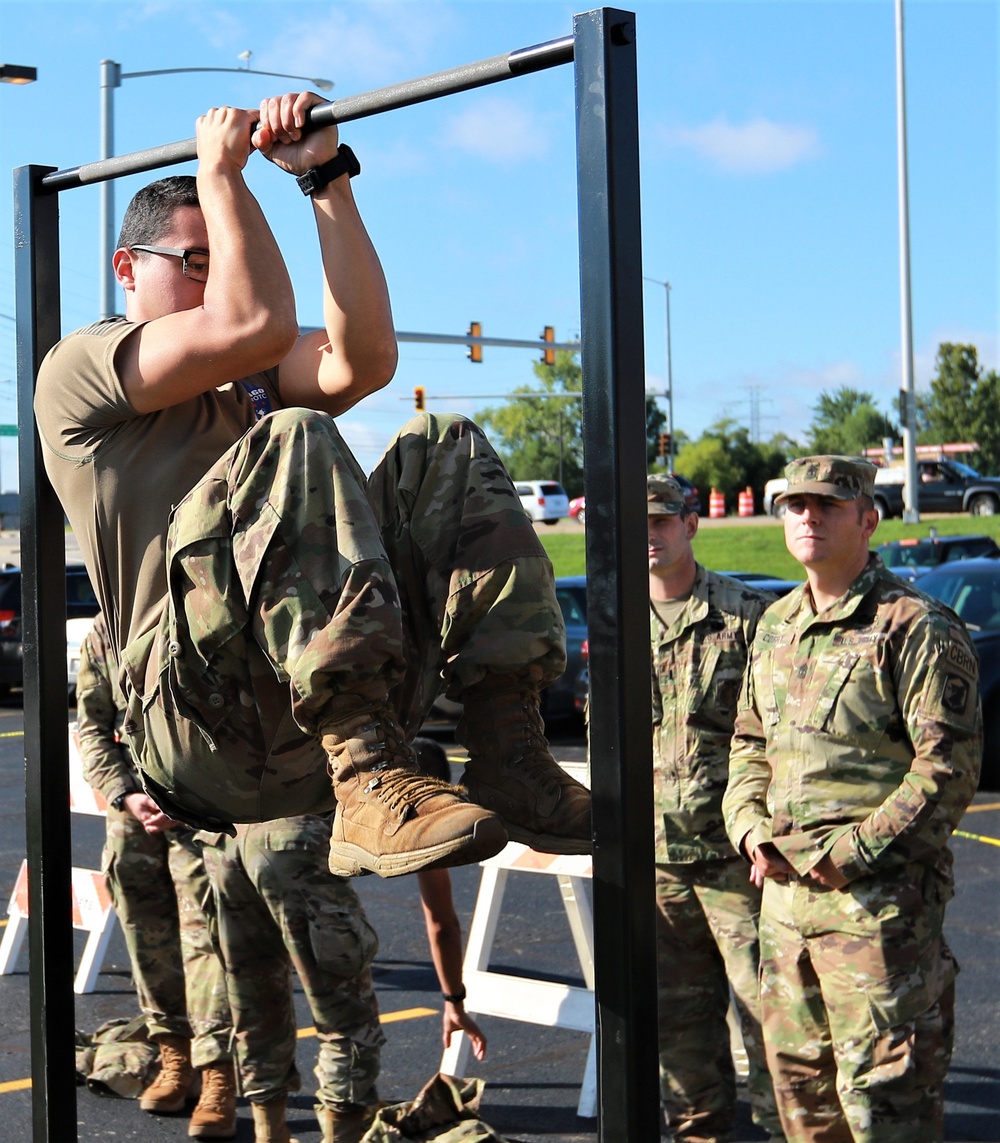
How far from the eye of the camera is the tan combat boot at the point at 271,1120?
4.71 metres

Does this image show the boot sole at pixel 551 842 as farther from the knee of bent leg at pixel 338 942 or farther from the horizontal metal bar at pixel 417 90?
the knee of bent leg at pixel 338 942

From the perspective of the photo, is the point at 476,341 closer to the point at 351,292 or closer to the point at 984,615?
the point at 984,615

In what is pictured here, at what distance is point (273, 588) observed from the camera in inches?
92.5

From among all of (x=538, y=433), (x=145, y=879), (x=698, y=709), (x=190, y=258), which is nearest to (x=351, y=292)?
(x=190, y=258)

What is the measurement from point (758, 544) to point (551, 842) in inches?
1328

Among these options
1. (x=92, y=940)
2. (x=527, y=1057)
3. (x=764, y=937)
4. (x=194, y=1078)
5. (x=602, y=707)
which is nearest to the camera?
(x=602, y=707)

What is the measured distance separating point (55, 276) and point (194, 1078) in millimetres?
3515

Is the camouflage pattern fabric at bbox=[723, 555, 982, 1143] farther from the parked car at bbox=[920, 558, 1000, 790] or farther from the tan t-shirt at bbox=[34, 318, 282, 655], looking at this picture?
the parked car at bbox=[920, 558, 1000, 790]

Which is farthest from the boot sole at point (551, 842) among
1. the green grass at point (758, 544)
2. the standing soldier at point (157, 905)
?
the green grass at point (758, 544)

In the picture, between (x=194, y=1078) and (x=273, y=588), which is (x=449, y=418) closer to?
(x=273, y=588)

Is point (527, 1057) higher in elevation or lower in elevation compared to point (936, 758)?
lower

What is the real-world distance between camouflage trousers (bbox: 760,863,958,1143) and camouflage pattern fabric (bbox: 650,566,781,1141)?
0.44 m

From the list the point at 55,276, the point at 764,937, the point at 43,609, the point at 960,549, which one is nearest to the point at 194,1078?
the point at 764,937

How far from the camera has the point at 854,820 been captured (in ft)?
13.9
